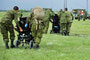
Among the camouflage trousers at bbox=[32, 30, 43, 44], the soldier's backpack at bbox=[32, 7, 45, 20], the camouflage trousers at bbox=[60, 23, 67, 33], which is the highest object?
the soldier's backpack at bbox=[32, 7, 45, 20]

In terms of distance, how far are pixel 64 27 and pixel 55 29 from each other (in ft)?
5.73

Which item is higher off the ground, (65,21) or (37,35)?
(37,35)

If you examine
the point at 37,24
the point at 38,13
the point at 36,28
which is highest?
the point at 38,13

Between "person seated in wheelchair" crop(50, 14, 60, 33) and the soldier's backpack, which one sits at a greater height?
the soldier's backpack

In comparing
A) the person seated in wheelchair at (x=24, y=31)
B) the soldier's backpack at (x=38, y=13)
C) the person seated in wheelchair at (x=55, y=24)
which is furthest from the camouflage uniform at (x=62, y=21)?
the soldier's backpack at (x=38, y=13)

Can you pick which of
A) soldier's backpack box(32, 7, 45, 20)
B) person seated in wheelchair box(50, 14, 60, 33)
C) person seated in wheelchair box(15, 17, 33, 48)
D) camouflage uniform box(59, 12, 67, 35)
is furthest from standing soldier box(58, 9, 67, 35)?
soldier's backpack box(32, 7, 45, 20)

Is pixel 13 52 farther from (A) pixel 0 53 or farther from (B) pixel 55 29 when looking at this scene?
(B) pixel 55 29

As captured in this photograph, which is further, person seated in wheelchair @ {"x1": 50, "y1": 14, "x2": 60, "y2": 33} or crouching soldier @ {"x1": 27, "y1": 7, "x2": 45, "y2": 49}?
person seated in wheelchair @ {"x1": 50, "y1": 14, "x2": 60, "y2": 33}

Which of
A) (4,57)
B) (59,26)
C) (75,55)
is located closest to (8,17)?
(4,57)

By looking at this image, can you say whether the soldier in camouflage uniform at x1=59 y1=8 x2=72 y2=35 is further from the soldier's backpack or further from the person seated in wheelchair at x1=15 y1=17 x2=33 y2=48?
the soldier's backpack

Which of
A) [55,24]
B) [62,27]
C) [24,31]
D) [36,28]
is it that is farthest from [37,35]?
[55,24]

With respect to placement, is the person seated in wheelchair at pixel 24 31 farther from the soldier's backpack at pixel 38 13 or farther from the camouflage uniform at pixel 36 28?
the soldier's backpack at pixel 38 13

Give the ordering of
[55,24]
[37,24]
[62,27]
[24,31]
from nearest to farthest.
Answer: [37,24] < [24,31] < [62,27] < [55,24]

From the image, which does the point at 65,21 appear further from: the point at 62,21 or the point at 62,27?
the point at 62,27
